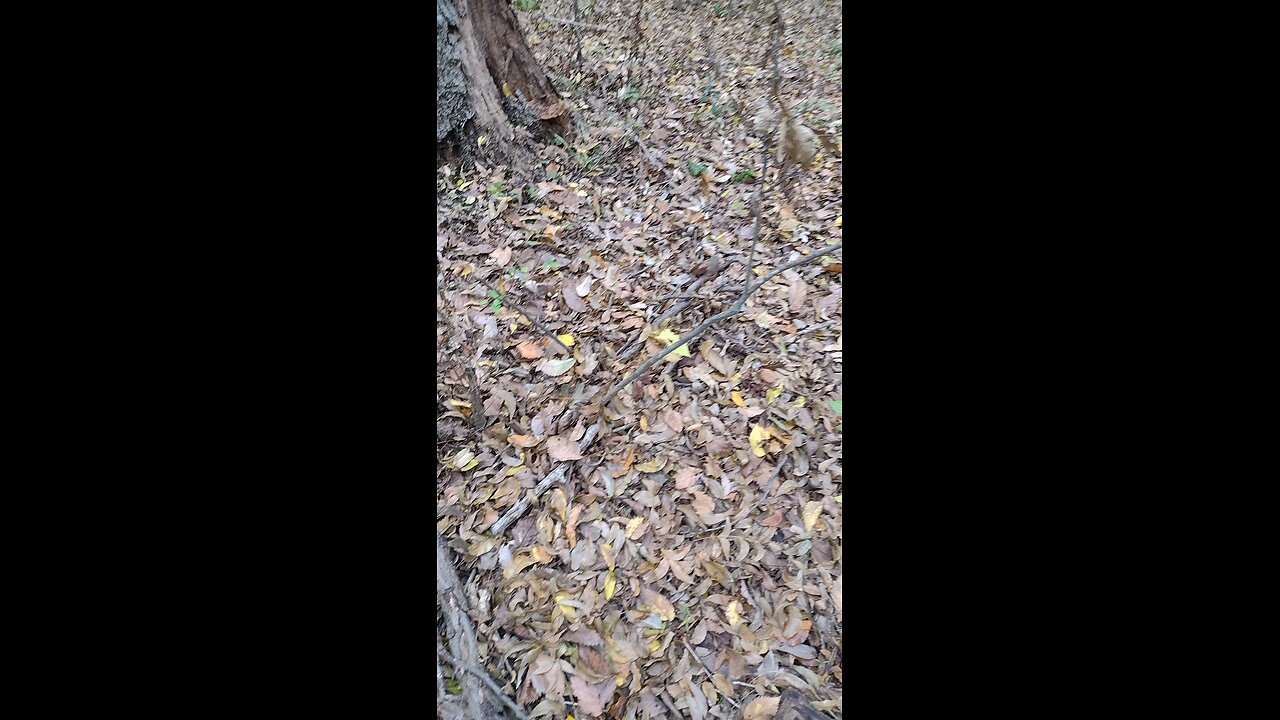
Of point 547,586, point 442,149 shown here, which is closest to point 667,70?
point 442,149

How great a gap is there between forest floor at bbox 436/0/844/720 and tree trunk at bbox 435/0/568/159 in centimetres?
27

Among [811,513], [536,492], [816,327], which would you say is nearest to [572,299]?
[536,492]

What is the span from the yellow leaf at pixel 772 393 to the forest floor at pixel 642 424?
1 cm

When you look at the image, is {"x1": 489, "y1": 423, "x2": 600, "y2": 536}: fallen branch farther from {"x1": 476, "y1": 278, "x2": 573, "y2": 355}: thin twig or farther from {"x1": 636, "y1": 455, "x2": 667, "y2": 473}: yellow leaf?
{"x1": 476, "y1": 278, "x2": 573, "y2": 355}: thin twig

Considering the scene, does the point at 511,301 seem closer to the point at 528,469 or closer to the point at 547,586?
the point at 528,469

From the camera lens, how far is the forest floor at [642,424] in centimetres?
236

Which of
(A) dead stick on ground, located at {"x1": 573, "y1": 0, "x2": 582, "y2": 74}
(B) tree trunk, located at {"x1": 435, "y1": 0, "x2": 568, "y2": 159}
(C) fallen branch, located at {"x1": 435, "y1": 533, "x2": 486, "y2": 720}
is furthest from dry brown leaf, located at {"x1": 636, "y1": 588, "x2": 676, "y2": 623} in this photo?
(A) dead stick on ground, located at {"x1": 573, "y1": 0, "x2": 582, "y2": 74}

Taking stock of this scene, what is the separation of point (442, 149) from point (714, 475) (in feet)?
9.69

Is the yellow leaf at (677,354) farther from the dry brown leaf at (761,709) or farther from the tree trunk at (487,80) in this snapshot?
the tree trunk at (487,80)

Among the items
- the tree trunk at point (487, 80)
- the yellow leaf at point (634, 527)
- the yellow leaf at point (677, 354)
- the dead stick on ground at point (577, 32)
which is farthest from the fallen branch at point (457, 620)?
the dead stick on ground at point (577, 32)

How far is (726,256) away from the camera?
12.9ft

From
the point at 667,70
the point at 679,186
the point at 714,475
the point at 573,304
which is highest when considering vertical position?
the point at 667,70

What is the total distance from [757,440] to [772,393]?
0.31 m

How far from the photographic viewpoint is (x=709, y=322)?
3.46m
